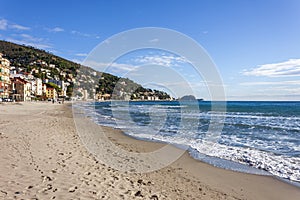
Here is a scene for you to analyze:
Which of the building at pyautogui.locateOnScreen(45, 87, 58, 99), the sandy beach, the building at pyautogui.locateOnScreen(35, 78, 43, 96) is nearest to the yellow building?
the building at pyautogui.locateOnScreen(45, 87, 58, 99)

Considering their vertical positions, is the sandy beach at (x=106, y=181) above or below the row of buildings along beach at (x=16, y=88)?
below

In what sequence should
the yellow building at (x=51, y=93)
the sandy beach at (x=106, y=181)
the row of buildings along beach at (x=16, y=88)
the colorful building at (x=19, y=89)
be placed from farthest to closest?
the yellow building at (x=51, y=93) < the colorful building at (x=19, y=89) < the row of buildings along beach at (x=16, y=88) < the sandy beach at (x=106, y=181)

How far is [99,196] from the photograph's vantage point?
445cm

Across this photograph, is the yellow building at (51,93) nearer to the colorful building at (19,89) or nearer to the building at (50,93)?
the building at (50,93)

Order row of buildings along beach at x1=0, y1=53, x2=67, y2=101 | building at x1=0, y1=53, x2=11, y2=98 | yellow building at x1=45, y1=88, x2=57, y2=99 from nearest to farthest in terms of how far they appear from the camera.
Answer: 1. building at x1=0, y1=53, x2=11, y2=98
2. row of buildings along beach at x1=0, y1=53, x2=67, y2=101
3. yellow building at x1=45, y1=88, x2=57, y2=99

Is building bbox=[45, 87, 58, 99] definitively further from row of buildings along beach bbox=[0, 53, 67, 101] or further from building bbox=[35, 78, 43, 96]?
building bbox=[35, 78, 43, 96]

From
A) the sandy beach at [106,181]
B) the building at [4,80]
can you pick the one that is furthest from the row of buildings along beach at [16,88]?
the sandy beach at [106,181]

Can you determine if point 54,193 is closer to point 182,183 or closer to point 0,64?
point 182,183

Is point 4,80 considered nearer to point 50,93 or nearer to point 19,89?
point 19,89

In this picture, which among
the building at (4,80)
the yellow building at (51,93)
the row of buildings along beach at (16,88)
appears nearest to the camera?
the building at (4,80)

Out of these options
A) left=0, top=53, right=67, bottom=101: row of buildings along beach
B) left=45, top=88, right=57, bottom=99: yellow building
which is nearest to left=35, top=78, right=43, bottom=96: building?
left=0, top=53, right=67, bottom=101: row of buildings along beach

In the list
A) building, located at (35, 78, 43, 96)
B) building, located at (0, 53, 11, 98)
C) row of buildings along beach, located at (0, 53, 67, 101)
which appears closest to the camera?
building, located at (0, 53, 11, 98)

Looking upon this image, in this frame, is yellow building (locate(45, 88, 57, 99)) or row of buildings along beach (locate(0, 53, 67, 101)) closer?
row of buildings along beach (locate(0, 53, 67, 101))

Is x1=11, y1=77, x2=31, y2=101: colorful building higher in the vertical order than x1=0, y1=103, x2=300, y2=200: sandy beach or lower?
higher
